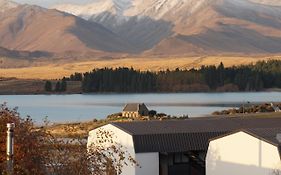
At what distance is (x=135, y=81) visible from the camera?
602 ft

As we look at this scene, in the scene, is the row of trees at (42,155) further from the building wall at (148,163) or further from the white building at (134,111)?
the white building at (134,111)

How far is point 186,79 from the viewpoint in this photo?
608ft

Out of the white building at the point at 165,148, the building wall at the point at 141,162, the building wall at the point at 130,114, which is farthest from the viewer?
the building wall at the point at 130,114

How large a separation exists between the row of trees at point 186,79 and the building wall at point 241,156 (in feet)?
483

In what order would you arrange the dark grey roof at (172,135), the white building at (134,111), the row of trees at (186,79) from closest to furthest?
the dark grey roof at (172,135) < the white building at (134,111) < the row of trees at (186,79)

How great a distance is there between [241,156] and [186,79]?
15850cm

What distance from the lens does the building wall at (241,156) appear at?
2564 centimetres

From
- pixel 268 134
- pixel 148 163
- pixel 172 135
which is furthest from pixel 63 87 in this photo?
pixel 268 134

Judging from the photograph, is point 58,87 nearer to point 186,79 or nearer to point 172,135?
point 186,79

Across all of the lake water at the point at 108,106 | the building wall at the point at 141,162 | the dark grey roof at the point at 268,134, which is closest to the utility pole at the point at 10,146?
the dark grey roof at the point at 268,134

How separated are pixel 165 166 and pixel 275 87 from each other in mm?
144984

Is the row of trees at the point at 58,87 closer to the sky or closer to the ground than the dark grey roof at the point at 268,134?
closer to the sky

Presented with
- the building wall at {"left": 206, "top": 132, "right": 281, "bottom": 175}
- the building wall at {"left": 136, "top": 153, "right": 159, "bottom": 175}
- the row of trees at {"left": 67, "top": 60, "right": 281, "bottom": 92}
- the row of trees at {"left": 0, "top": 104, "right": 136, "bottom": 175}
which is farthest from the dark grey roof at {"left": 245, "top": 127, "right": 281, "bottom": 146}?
the row of trees at {"left": 67, "top": 60, "right": 281, "bottom": 92}

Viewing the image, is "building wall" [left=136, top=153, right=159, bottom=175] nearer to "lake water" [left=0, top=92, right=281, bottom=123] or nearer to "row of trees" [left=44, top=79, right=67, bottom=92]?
"lake water" [left=0, top=92, right=281, bottom=123]
